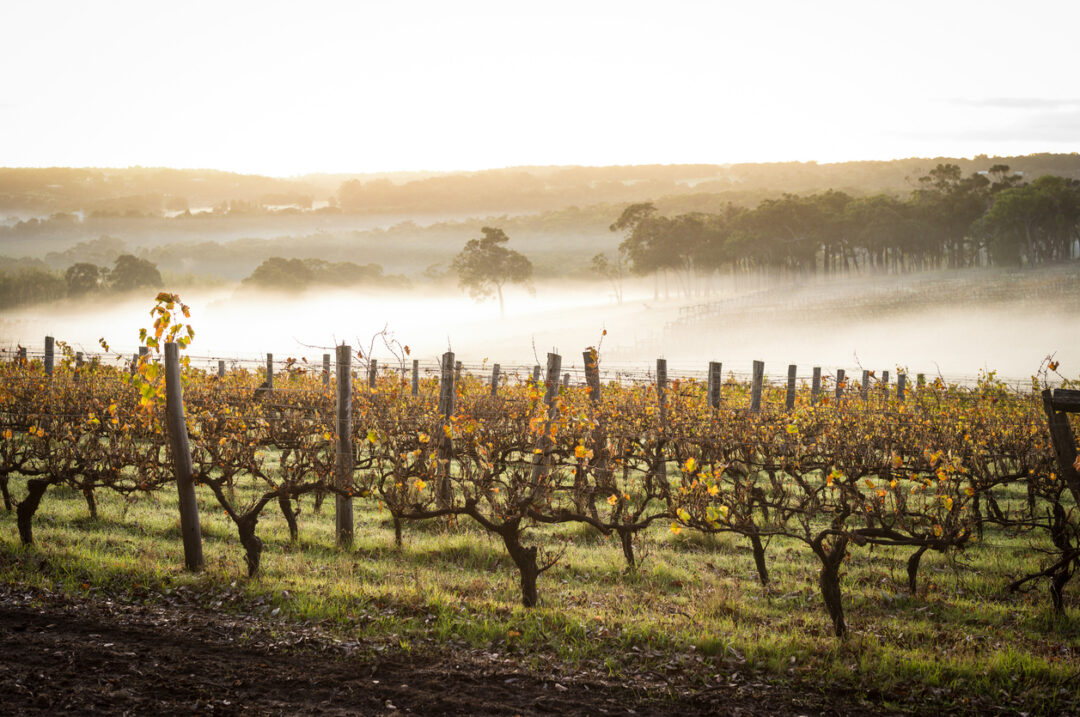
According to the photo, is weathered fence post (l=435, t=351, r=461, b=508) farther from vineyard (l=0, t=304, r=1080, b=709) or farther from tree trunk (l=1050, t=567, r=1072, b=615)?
tree trunk (l=1050, t=567, r=1072, b=615)

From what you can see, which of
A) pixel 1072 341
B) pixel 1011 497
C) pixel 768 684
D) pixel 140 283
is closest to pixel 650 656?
pixel 768 684

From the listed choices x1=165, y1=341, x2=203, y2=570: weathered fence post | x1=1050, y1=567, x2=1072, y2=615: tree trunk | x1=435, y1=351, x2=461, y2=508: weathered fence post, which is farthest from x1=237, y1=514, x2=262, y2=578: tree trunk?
x1=1050, y1=567, x2=1072, y2=615: tree trunk

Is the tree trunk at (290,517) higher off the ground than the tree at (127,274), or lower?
lower

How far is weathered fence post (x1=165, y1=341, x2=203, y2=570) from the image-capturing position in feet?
30.2

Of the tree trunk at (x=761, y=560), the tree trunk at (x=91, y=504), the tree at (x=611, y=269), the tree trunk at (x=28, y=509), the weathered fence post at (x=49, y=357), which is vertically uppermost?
the tree at (x=611, y=269)

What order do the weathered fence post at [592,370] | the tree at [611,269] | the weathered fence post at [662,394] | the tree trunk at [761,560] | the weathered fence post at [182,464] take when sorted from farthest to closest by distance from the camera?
the tree at [611,269]
the weathered fence post at [662,394]
the weathered fence post at [592,370]
the tree trunk at [761,560]
the weathered fence post at [182,464]

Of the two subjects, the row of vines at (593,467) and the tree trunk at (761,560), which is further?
the tree trunk at (761,560)

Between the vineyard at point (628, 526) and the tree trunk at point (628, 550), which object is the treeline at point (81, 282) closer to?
the vineyard at point (628, 526)

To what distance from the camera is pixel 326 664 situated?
21.9 ft

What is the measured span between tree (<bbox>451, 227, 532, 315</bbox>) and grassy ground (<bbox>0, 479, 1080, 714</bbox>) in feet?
341

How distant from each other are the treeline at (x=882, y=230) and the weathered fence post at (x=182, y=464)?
10161 centimetres

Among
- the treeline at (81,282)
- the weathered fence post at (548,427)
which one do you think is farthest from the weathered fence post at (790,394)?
the treeline at (81,282)

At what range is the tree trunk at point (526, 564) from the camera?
8.27 m

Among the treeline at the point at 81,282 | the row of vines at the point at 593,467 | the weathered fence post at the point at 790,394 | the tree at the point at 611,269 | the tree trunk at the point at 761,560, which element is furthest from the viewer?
the treeline at the point at 81,282
